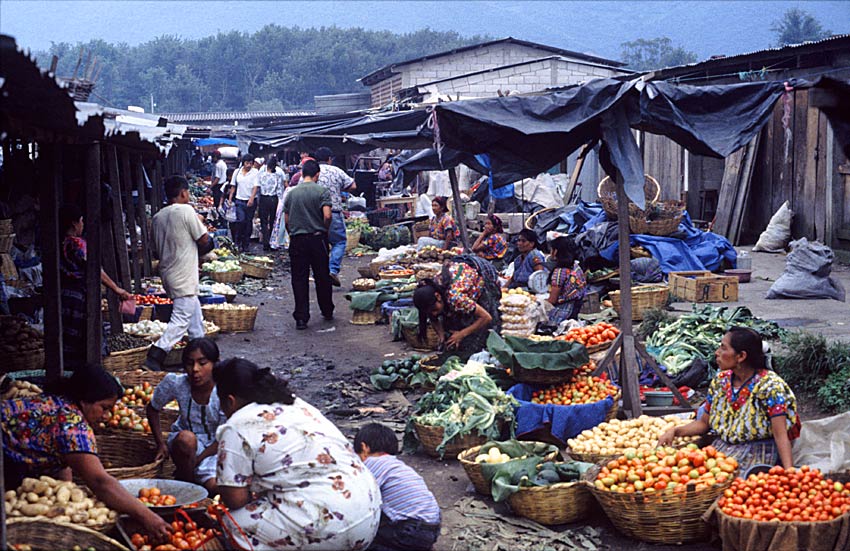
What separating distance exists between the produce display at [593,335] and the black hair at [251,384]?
4175 mm

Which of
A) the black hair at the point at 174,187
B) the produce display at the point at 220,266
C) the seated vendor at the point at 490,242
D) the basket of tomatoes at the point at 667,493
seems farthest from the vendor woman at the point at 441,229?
the basket of tomatoes at the point at 667,493

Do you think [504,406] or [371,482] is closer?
[371,482]

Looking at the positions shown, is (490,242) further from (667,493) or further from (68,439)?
(68,439)

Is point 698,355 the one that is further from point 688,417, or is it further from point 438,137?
point 438,137

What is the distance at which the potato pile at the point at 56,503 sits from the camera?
4250 millimetres

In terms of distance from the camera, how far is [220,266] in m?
15.0

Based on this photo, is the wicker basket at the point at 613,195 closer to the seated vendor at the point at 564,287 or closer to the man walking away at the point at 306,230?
the seated vendor at the point at 564,287

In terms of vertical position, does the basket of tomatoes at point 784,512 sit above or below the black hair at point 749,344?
below

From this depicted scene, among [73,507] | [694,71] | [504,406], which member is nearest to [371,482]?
[73,507]

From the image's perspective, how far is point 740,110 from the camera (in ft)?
22.6

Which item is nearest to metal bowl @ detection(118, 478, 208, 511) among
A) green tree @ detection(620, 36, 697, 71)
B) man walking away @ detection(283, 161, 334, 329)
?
man walking away @ detection(283, 161, 334, 329)

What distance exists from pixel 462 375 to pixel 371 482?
2784 millimetres

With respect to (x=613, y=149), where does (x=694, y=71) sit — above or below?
above

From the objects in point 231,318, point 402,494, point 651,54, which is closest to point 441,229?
point 231,318
